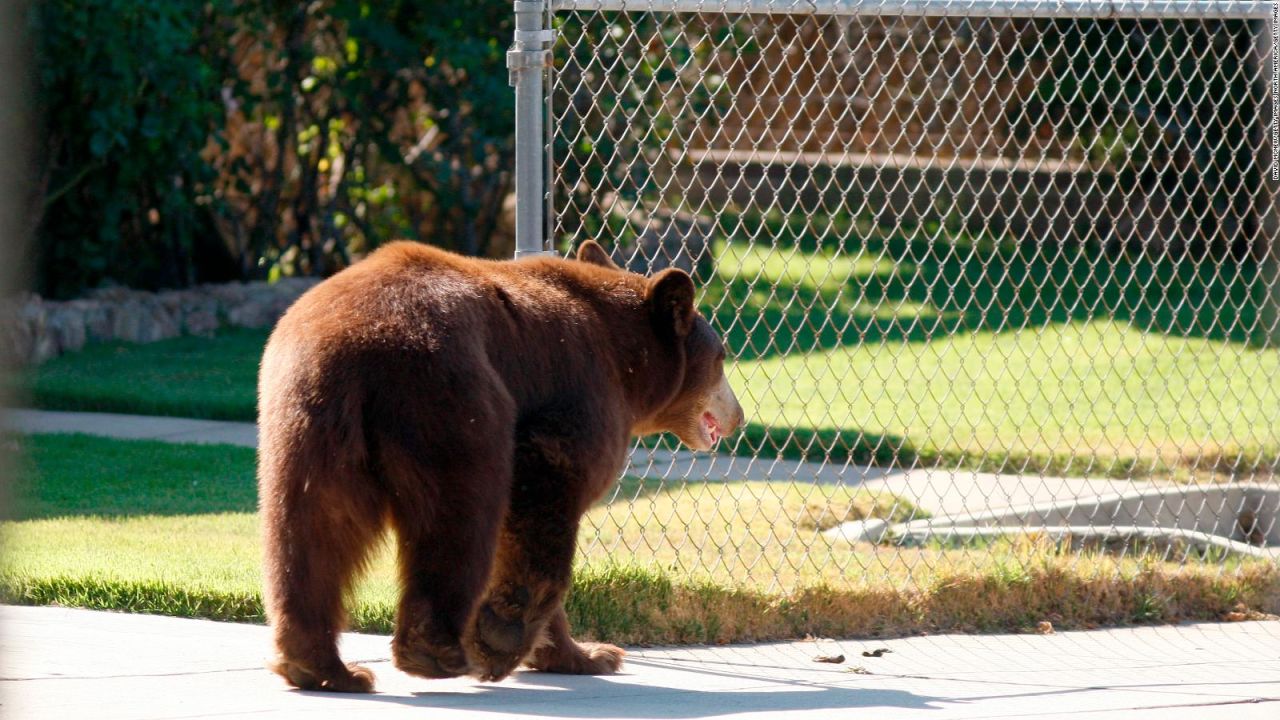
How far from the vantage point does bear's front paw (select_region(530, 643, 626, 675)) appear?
470cm

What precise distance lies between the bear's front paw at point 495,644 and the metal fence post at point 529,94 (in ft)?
4.33

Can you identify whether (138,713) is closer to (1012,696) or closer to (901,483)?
(1012,696)

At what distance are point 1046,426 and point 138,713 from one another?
6581 mm

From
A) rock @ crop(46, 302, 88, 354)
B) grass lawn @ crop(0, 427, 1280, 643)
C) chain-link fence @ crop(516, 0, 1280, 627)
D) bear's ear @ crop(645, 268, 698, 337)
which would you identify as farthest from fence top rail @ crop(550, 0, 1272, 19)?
rock @ crop(46, 302, 88, 354)

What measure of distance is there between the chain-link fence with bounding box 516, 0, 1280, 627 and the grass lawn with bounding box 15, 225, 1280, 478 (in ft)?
0.15

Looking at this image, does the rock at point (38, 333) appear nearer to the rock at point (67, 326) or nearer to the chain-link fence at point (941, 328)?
the rock at point (67, 326)

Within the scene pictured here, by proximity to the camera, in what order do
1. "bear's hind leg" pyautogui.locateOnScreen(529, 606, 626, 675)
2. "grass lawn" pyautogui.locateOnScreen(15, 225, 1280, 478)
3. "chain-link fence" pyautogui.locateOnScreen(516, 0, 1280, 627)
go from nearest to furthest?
"bear's hind leg" pyautogui.locateOnScreen(529, 606, 626, 675) → "chain-link fence" pyautogui.locateOnScreen(516, 0, 1280, 627) → "grass lawn" pyautogui.locateOnScreen(15, 225, 1280, 478)

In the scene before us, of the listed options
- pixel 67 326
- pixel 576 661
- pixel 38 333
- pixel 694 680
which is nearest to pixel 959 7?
pixel 694 680

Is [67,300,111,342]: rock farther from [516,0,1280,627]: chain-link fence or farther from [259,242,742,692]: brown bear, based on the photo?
[259,242,742,692]: brown bear

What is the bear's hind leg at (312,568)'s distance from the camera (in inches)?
153

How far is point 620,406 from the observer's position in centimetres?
463

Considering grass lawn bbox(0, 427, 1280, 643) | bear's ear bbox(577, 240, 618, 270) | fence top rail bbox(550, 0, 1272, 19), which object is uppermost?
fence top rail bbox(550, 0, 1272, 19)

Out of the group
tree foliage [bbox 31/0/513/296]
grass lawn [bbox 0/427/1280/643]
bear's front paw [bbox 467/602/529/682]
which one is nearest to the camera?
bear's front paw [bbox 467/602/529/682]

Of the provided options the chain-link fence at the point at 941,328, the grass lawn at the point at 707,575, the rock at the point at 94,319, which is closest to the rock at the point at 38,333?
the rock at the point at 94,319
